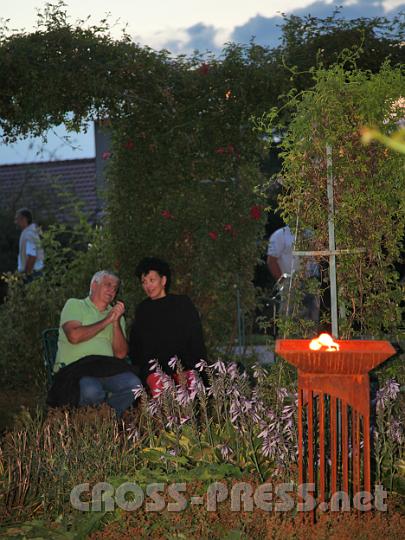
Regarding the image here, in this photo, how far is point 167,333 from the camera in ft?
22.6

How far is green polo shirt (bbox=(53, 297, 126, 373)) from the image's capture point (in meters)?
6.88

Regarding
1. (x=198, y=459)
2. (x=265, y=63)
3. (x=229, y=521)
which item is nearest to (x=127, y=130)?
(x=265, y=63)

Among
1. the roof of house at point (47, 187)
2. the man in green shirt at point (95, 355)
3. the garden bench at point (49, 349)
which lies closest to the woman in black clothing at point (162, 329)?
the man in green shirt at point (95, 355)

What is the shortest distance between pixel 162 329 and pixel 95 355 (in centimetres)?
46

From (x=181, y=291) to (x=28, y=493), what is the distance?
3881 millimetres

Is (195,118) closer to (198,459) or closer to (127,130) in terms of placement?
(127,130)

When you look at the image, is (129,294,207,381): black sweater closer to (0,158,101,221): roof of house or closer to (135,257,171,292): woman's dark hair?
(135,257,171,292): woman's dark hair

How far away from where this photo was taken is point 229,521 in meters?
4.27

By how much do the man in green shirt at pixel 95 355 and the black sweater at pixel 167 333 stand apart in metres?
0.11

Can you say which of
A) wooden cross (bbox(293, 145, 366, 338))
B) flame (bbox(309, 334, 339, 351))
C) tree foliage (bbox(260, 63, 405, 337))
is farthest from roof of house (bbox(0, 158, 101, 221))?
flame (bbox(309, 334, 339, 351))

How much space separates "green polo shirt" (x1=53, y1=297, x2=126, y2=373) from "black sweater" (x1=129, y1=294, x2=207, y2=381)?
0.57 feet

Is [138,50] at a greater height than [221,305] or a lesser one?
greater

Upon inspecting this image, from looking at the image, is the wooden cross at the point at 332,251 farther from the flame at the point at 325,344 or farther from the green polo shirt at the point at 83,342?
the green polo shirt at the point at 83,342

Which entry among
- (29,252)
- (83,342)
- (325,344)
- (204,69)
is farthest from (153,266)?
(29,252)
